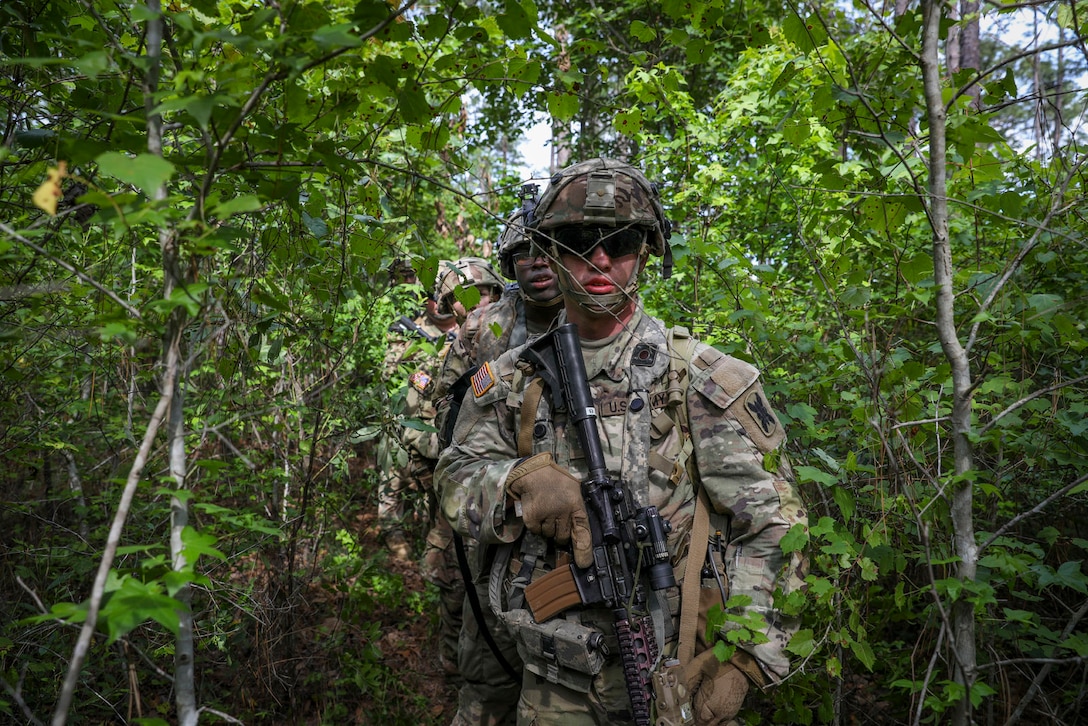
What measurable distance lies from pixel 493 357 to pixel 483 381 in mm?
1387

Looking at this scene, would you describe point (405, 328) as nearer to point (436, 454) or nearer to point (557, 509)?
point (436, 454)

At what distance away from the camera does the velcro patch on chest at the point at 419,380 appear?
5.27 meters

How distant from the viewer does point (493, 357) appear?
434cm

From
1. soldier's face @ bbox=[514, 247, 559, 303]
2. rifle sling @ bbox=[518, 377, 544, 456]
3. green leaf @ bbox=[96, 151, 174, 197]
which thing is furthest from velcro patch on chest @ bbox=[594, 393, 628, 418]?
green leaf @ bbox=[96, 151, 174, 197]

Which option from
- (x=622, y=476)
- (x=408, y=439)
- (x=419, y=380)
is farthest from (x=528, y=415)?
(x=419, y=380)

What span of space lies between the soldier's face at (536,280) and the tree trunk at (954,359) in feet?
7.61

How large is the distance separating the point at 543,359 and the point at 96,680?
3.01 m

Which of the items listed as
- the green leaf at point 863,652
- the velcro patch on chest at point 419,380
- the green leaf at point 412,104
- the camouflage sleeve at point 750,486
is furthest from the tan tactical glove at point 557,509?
the velcro patch on chest at point 419,380

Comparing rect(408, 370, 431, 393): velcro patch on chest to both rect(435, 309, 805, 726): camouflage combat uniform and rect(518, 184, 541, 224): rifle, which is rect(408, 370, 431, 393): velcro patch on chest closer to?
rect(518, 184, 541, 224): rifle

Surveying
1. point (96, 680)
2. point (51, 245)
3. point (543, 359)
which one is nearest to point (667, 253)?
point (543, 359)

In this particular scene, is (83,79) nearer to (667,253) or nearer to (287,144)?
(287,144)

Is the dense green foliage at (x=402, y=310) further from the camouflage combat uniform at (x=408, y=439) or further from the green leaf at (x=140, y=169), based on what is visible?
the camouflage combat uniform at (x=408, y=439)

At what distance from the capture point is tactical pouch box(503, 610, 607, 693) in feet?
7.89

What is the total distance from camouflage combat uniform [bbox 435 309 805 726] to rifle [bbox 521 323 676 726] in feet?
0.26
